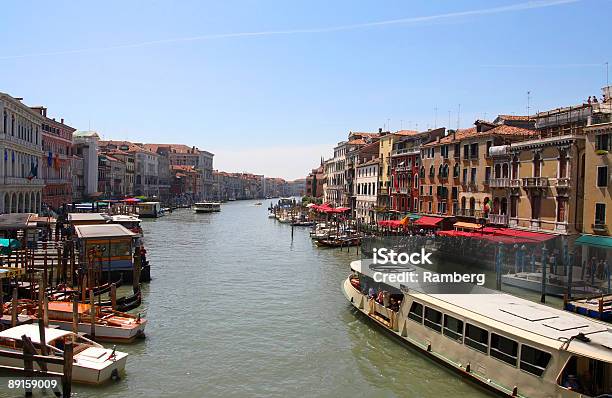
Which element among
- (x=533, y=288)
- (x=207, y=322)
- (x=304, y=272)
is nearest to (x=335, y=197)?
(x=304, y=272)

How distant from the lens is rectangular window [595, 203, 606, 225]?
22.6 m

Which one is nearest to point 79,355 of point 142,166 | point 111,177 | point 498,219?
point 498,219

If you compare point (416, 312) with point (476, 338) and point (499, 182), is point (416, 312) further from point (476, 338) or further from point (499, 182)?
point (499, 182)

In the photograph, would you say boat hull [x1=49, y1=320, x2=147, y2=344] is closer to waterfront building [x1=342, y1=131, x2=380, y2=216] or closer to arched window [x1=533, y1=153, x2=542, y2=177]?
arched window [x1=533, y1=153, x2=542, y2=177]

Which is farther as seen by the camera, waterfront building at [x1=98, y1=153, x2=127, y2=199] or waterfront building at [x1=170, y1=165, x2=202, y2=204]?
waterfront building at [x1=170, y1=165, x2=202, y2=204]

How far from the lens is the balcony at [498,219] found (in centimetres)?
2911

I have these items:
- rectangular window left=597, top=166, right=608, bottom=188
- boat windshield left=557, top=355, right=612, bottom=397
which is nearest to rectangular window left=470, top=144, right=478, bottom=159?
rectangular window left=597, top=166, right=608, bottom=188

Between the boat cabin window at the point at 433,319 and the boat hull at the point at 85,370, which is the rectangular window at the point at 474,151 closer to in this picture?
the boat cabin window at the point at 433,319

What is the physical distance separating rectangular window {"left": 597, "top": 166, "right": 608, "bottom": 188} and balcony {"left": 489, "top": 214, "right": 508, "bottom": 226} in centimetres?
676

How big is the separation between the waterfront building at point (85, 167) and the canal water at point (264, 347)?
131 ft

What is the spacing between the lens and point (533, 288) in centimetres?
2147

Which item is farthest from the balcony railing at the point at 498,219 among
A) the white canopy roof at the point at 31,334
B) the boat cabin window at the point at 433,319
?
the white canopy roof at the point at 31,334

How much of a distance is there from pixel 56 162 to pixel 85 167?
681 inches

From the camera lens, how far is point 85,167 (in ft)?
211
